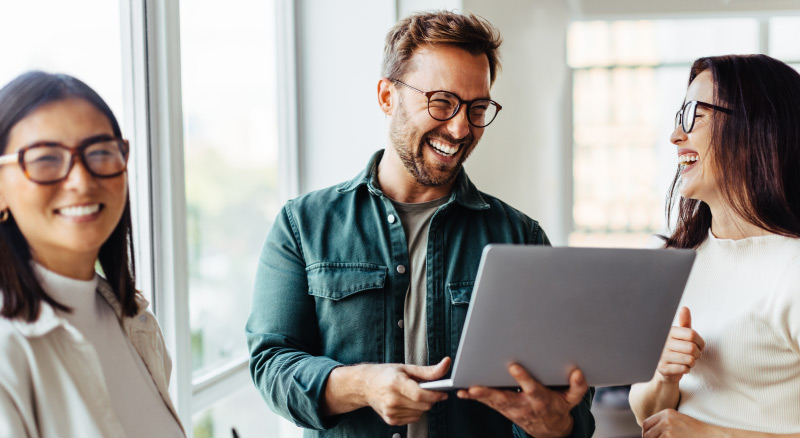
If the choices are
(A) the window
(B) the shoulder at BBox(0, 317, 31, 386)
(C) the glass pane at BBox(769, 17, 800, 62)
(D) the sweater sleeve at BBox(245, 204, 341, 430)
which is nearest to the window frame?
(D) the sweater sleeve at BBox(245, 204, 341, 430)

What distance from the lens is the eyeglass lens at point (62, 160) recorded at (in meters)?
0.76

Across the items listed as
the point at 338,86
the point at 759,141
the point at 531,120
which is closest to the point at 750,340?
the point at 759,141

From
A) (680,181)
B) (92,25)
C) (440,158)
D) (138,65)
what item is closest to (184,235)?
(138,65)

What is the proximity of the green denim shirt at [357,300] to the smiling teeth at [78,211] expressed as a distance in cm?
70

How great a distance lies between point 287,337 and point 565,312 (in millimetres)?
645

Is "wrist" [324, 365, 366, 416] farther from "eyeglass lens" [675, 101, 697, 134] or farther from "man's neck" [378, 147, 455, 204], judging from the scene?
"eyeglass lens" [675, 101, 697, 134]

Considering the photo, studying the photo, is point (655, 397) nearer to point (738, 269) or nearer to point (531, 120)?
point (738, 269)

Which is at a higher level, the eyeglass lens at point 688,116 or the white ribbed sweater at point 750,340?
the eyeglass lens at point 688,116

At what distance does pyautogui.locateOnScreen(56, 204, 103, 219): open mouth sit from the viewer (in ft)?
2.58

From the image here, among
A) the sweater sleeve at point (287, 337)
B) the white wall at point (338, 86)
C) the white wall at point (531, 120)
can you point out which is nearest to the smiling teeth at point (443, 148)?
the sweater sleeve at point (287, 337)

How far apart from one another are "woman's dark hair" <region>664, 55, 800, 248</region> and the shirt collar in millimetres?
536

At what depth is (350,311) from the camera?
1.52 metres

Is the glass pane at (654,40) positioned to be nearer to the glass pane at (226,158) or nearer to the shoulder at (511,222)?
the glass pane at (226,158)

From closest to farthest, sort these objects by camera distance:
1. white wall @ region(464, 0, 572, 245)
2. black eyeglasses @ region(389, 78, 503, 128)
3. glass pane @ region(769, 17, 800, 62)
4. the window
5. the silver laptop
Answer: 1. the silver laptop
2. black eyeglasses @ region(389, 78, 503, 128)
3. white wall @ region(464, 0, 572, 245)
4. glass pane @ region(769, 17, 800, 62)
5. the window
